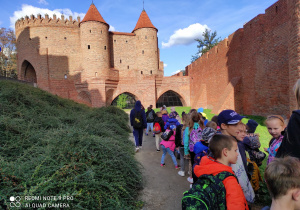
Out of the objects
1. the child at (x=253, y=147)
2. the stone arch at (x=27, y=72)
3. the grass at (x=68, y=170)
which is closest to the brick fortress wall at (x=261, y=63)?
the child at (x=253, y=147)

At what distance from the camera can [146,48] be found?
68.4 ft

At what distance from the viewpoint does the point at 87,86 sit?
62.8 feet

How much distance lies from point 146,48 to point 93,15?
7198 mm

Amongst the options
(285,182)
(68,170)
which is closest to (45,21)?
(68,170)

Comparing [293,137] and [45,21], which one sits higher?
[45,21]

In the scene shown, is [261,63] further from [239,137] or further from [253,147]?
[239,137]

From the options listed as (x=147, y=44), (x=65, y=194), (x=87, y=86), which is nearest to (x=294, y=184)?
(x=65, y=194)

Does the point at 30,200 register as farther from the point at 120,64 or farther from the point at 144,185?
the point at 120,64

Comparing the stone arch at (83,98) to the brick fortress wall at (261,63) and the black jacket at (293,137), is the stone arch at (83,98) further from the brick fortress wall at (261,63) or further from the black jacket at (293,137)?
the black jacket at (293,137)

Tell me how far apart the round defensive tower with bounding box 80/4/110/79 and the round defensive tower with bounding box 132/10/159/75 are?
4500 millimetres

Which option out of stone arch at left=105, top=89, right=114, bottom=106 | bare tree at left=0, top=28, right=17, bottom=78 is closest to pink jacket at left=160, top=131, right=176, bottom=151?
stone arch at left=105, top=89, right=114, bottom=106

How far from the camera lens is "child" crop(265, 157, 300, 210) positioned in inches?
41.1

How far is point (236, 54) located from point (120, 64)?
13.9m

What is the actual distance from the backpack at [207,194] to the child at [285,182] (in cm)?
38
